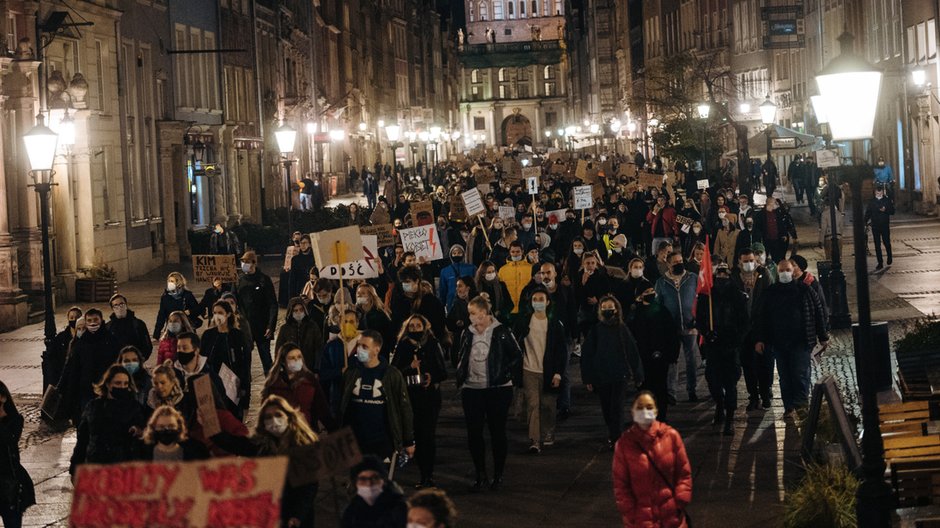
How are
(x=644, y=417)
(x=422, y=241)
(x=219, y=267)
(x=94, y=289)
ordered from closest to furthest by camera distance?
(x=644, y=417), (x=219, y=267), (x=422, y=241), (x=94, y=289)

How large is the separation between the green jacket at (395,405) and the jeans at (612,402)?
2.82m

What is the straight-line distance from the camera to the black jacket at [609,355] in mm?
15297

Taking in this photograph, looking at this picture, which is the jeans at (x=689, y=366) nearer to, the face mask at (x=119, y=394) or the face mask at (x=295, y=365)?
the face mask at (x=295, y=365)

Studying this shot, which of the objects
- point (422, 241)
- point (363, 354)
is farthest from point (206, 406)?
point (422, 241)

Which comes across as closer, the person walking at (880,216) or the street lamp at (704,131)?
the person walking at (880,216)

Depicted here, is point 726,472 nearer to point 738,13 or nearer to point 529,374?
point 529,374

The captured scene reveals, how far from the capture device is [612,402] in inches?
612

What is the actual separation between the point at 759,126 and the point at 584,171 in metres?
32.6

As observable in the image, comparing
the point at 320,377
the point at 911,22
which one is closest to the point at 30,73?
the point at 320,377

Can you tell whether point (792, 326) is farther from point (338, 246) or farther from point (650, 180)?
point (650, 180)

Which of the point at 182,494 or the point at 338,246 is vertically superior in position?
the point at 338,246

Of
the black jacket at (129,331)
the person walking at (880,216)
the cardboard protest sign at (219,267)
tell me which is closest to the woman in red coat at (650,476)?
the black jacket at (129,331)

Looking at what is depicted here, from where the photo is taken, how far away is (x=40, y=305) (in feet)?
99.1

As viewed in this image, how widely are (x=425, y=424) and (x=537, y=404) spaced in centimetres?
166
